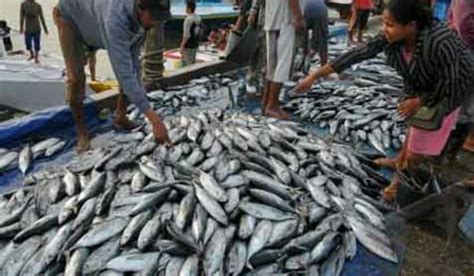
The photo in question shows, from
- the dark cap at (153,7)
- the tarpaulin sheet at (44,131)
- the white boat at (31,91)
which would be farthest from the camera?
the white boat at (31,91)

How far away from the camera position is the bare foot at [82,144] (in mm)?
4898

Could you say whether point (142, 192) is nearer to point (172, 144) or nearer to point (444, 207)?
point (172, 144)

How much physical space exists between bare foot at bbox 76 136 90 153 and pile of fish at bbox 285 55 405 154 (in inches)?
97.5

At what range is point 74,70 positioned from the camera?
15.9 feet

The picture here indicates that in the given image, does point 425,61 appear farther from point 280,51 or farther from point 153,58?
point 153,58

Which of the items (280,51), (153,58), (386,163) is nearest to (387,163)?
(386,163)

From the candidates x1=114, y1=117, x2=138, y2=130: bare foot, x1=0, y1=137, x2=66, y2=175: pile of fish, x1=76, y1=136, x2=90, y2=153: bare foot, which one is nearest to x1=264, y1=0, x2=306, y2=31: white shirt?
x1=114, y1=117, x2=138, y2=130: bare foot

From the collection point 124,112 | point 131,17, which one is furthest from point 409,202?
point 124,112

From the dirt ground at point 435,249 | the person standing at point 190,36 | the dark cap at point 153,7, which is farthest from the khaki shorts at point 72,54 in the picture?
the person standing at point 190,36

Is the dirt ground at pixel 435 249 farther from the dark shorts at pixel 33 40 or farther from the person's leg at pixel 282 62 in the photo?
the dark shorts at pixel 33 40

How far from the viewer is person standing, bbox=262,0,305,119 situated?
5.64 metres

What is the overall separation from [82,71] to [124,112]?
718 millimetres

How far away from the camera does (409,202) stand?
4148 mm

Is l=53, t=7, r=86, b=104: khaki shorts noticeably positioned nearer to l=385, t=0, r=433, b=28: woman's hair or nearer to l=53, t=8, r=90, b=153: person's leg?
l=53, t=8, r=90, b=153: person's leg
